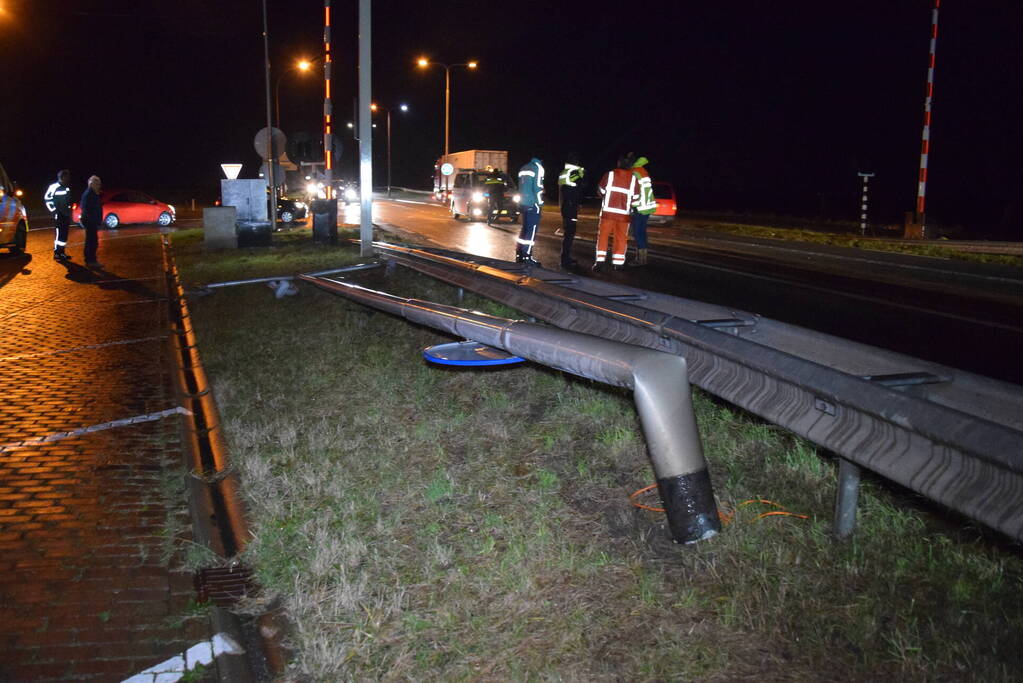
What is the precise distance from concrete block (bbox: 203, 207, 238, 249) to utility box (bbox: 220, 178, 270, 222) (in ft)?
1.64

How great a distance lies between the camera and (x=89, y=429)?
6840mm

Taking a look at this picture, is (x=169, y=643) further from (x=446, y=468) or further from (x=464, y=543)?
(x=446, y=468)

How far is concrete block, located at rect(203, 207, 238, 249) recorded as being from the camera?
21406 mm

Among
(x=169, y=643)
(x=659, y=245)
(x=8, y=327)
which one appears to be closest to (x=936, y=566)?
(x=169, y=643)

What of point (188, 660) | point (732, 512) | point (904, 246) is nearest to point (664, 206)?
point (904, 246)

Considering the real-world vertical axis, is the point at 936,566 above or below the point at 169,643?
above

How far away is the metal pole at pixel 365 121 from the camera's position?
47.4 feet

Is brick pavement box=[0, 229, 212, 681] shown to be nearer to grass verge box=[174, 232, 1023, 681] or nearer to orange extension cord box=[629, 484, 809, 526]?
grass verge box=[174, 232, 1023, 681]

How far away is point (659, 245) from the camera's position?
21766 millimetres

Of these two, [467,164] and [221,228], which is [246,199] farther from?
[467,164]

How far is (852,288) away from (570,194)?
4.72 meters

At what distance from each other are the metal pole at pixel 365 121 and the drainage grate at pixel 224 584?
1032cm

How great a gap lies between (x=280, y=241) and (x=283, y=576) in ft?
67.0

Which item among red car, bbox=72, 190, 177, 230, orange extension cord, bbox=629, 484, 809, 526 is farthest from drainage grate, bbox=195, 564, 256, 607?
red car, bbox=72, 190, 177, 230
